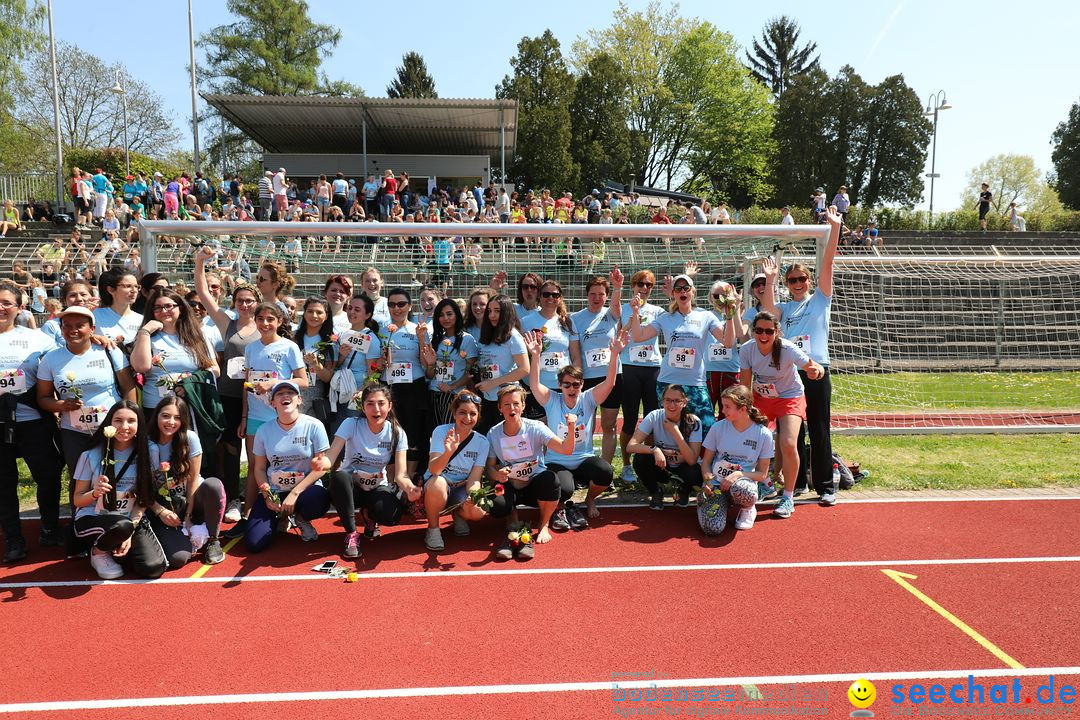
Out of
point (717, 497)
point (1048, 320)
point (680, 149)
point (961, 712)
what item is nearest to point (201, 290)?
point (717, 497)

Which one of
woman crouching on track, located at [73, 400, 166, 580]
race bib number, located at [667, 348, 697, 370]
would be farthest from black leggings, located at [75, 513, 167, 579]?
race bib number, located at [667, 348, 697, 370]

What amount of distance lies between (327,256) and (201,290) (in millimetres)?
5351

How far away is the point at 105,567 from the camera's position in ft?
15.5

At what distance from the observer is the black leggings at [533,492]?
538 centimetres

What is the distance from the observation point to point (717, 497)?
5594 mm

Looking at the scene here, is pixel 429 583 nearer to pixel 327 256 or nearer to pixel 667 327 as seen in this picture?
pixel 667 327

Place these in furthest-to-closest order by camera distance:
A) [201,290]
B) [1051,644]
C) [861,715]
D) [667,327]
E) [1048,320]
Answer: [1048,320] → [667,327] → [201,290] → [1051,644] → [861,715]

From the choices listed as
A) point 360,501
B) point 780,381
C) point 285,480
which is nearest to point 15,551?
point 285,480

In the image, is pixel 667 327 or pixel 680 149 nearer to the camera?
pixel 667 327

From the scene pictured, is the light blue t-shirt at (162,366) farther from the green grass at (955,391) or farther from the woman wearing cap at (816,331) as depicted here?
the green grass at (955,391)

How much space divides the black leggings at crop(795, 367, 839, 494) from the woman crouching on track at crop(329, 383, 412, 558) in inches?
141

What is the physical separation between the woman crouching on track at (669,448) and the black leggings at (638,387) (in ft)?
1.18

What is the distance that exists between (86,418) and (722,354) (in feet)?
17.7

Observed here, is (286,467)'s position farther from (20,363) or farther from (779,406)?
(779,406)
